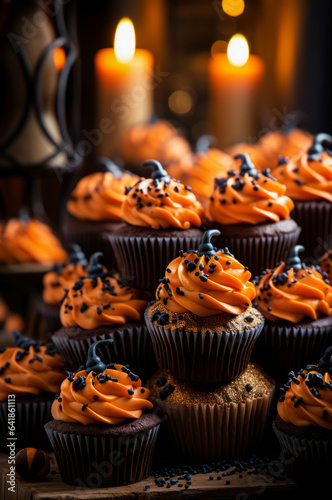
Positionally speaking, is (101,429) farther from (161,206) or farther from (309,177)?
(309,177)

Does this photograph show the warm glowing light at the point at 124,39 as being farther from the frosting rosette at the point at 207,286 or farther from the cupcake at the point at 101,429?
the cupcake at the point at 101,429

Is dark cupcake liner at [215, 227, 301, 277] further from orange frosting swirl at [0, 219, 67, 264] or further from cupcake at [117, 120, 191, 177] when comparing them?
orange frosting swirl at [0, 219, 67, 264]

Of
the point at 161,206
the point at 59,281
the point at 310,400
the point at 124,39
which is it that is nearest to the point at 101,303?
the point at 161,206

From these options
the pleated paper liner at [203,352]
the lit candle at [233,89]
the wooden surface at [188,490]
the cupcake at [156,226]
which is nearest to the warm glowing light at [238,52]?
the lit candle at [233,89]

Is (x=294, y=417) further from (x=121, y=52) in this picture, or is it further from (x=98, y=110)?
(x=98, y=110)

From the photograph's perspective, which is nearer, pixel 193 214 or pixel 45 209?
pixel 193 214

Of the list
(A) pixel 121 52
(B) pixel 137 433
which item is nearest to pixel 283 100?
(A) pixel 121 52
